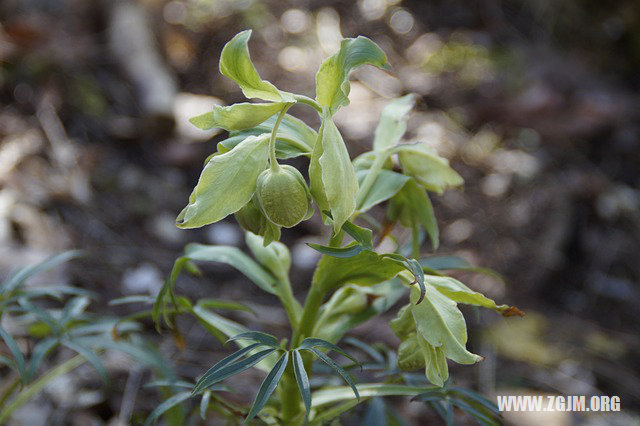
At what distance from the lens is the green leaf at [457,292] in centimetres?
74

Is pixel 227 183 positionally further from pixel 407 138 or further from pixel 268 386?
pixel 407 138

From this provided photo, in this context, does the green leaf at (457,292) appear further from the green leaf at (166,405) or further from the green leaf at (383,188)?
the green leaf at (166,405)

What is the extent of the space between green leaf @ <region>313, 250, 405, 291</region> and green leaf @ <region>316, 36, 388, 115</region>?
0.18 metres

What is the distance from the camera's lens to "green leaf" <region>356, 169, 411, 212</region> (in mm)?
800

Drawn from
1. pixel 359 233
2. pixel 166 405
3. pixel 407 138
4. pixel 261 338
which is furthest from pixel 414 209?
pixel 407 138

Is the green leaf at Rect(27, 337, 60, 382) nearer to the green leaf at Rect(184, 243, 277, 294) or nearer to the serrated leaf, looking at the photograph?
the green leaf at Rect(184, 243, 277, 294)

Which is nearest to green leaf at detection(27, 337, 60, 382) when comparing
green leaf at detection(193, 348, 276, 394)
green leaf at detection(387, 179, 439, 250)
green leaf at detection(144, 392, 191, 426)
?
green leaf at detection(144, 392, 191, 426)

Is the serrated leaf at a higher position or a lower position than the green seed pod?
lower

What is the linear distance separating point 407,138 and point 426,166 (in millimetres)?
1460

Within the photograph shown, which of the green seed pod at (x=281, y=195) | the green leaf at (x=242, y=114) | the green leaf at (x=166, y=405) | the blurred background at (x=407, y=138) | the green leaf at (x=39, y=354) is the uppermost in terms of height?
the green leaf at (x=242, y=114)

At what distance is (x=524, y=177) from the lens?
86.5 inches

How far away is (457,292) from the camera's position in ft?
2.47

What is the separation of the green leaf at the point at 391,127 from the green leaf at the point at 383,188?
56mm

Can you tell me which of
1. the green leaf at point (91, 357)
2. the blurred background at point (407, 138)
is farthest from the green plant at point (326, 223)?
the blurred background at point (407, 138)
